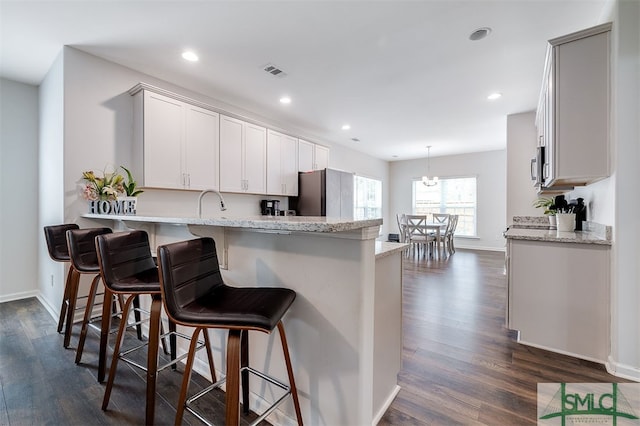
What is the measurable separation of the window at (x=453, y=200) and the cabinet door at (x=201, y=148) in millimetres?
6575

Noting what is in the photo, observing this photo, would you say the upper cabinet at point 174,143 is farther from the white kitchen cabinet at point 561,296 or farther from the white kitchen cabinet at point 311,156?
the white kitchen cabinet at point 561,296

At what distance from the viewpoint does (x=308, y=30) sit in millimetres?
2432

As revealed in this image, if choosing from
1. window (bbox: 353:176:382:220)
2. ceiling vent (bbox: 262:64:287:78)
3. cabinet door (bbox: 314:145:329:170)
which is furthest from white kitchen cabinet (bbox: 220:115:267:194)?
window (bbox: 353:176:382:220)

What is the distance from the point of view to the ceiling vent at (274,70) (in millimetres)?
3082

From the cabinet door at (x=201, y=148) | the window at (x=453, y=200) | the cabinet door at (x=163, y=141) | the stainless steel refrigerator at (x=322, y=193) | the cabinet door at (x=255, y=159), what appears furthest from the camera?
the window at (x=453, y=200)

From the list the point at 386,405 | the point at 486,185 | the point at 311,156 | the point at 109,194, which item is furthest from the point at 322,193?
the point at 486,185

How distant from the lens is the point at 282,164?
4.65 meters

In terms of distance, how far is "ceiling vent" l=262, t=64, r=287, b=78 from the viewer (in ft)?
10.1

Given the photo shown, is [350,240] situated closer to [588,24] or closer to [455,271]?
[588,24]

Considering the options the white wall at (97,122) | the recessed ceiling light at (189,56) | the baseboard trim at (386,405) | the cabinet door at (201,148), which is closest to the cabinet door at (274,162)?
the cabinet door at (201,148)

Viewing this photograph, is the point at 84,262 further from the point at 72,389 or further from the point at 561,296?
the point at 561,296

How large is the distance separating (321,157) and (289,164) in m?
1.03

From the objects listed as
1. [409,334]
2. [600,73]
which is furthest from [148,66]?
[600,73]

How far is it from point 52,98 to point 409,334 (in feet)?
14.5
